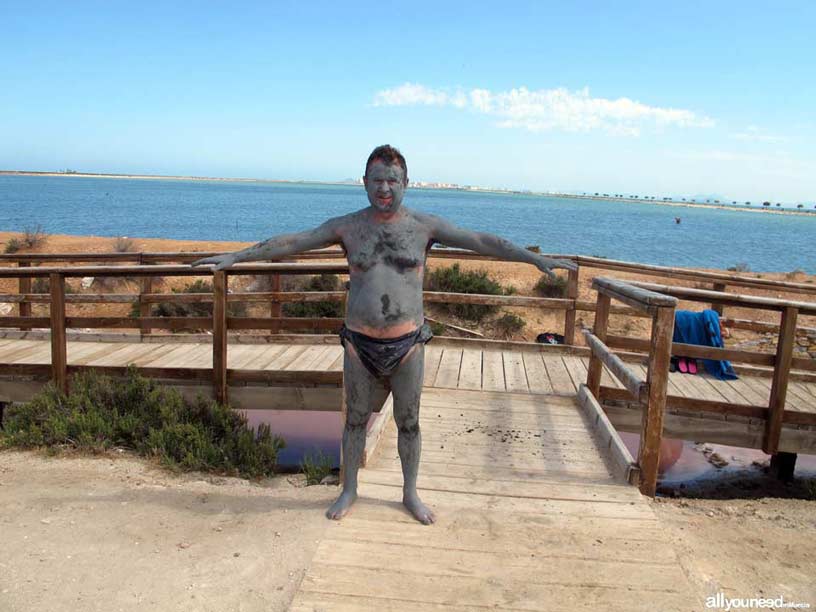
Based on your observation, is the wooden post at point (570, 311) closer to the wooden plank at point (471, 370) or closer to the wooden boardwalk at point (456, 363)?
the wooden boardwalk at point (456, 363)

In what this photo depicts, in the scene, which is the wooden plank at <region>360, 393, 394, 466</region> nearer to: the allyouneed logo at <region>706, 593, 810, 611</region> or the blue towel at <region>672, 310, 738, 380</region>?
the allyouneed logo at <region>706, 593, 810, 611</region>

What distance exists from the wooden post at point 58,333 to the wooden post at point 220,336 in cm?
132

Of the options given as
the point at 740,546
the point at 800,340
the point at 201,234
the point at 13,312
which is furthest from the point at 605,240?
the point at 740,546

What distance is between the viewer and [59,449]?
15.4 feet

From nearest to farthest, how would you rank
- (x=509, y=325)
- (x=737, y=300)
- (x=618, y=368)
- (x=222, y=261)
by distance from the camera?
(x=222, y=261)
(x=618, y=368)
(x=737, y=300)
(x=509, y=325)

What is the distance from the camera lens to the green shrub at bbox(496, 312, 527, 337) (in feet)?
38.8

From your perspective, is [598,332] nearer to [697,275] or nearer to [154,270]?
[697,275]

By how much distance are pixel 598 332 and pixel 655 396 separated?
1445mm

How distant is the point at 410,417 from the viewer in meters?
3.19

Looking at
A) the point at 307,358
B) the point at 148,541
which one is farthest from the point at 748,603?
the point at 307,358

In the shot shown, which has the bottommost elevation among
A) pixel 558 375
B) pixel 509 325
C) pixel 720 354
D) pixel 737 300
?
pixel 509 325

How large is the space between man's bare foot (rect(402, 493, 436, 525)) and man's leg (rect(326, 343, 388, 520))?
288 millimetres

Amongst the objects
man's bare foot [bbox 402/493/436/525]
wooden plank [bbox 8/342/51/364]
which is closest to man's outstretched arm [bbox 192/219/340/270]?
man's bare foot [bbox 402/493/436/525]

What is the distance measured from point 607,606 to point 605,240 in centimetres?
5027
